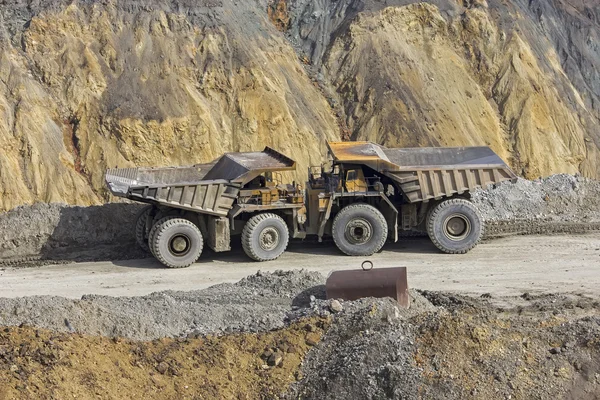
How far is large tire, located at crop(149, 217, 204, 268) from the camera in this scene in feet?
53.5

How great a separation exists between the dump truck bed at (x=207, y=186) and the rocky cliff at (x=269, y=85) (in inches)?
228

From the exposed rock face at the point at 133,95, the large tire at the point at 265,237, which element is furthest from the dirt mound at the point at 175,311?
the exposed rock face at the point at 133,95

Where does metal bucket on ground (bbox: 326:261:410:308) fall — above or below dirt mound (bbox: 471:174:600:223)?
below

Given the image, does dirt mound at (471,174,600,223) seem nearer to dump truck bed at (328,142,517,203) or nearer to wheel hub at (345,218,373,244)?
dump truck bed at (328,142,517,203)

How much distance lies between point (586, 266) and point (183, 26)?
1594 cm

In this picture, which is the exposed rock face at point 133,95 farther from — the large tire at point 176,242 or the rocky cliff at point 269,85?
the large tire at point 176,242

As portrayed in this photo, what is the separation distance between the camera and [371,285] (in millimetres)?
11906

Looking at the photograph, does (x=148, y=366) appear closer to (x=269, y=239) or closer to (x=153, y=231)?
(x=153, y=231)

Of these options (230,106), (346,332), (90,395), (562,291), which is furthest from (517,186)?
(90,395)

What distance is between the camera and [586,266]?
15656mm

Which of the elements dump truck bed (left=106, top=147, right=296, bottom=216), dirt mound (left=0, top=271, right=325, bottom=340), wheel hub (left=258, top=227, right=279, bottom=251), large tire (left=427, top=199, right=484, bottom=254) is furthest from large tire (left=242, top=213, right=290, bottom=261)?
large tire (left=427, top=199, right=484, bottom=254)

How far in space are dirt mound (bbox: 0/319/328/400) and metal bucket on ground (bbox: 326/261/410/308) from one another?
5.40 feet

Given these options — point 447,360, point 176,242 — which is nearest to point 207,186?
point 176,242

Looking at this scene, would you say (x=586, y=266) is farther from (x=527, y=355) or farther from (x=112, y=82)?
(x=112, y=82)
